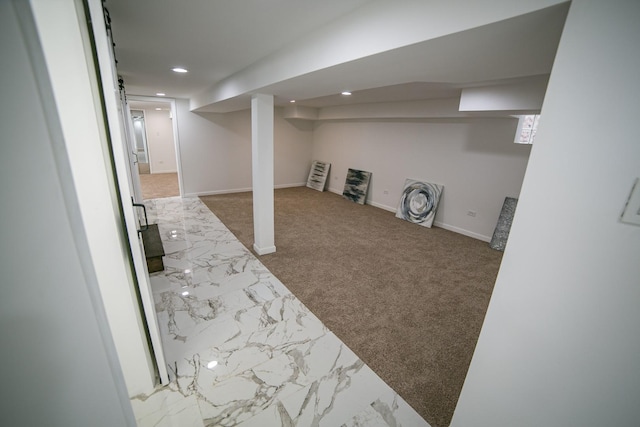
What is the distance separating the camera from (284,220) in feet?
16.1

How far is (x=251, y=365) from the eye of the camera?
6.07ft

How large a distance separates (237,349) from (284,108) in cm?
600

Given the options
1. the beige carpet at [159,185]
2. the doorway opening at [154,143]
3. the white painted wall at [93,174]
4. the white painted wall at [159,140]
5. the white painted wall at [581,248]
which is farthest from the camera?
the white painted wall at [159,140]

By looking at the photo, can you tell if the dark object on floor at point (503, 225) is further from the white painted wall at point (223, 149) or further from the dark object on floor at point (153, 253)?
the white painted wall at point (223, 149)

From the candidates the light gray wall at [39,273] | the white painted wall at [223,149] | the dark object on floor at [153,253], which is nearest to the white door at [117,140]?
the light gray wall at [39,273]

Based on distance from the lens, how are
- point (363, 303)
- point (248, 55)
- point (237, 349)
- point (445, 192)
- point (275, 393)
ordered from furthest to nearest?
point (445, 192)
point (363, 303)
point (248, 55)
point (237, 349)
point (275, 393)

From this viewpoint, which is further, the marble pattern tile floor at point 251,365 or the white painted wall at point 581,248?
the marble pattern tile floor at point 251,365

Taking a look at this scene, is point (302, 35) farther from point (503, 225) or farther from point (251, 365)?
point (503, 225)

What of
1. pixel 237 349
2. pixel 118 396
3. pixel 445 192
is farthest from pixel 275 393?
pixel 445 192

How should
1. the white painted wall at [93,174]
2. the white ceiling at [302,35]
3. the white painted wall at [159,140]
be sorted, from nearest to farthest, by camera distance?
the white painted wall at [93,174] → the white ceiling at [302,35] → the white painted wall at [159,140]

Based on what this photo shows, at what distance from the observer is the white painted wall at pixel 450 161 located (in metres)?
4.00

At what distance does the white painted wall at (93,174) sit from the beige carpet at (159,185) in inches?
223

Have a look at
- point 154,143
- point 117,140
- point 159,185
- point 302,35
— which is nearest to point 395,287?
point 302,35

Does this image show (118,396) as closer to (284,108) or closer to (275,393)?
(275,393)
